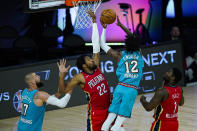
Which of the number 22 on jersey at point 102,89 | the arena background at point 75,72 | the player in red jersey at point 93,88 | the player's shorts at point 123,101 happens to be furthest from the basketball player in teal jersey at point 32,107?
the arena background at point 75,72

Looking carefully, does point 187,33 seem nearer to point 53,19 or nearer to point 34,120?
point 53,19

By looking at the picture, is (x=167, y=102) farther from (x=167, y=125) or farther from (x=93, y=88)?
(x=93, y=88)

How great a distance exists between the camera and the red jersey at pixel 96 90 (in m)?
7.45

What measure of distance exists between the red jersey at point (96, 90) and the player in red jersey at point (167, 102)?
2.33ft

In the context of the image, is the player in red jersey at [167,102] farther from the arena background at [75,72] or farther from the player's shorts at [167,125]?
the arena background at [75,72]

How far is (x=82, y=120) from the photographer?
10.4 meters

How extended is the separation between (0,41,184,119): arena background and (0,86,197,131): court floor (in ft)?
1.02

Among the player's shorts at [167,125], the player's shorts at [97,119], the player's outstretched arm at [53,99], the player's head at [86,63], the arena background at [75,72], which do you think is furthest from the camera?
the arena background at [75,72]

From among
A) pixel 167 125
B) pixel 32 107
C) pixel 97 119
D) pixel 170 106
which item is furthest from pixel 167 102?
pixel 32 107

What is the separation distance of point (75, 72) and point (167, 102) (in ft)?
15.1

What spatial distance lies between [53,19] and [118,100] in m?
7.02

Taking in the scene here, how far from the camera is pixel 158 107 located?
7.15 m

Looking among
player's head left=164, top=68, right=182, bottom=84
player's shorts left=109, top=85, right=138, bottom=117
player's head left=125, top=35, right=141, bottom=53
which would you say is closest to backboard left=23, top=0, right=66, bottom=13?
player's head left=125, top=35, right=141, bottom=53

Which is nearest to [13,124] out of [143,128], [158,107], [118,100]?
[143,128]
